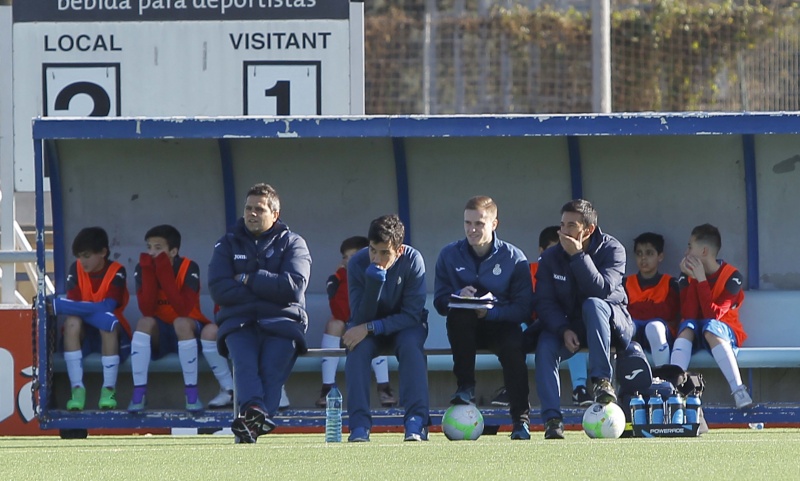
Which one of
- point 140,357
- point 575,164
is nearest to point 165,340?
point 140,357

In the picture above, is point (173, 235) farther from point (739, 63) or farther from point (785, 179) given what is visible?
point (739, 63)

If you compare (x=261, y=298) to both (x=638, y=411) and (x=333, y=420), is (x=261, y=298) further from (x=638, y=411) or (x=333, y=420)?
(x=638, y=411)

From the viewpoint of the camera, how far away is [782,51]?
18.3 meters

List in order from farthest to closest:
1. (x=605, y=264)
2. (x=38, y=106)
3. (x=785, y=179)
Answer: (x=38, y=106), (x=785, y=179), (x=605, y=264)

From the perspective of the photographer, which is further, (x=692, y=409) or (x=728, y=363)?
(x=728, y=363)

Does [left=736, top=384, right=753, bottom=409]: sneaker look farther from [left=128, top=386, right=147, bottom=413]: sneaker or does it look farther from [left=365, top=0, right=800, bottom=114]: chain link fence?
[left=365, top=0, right=800, bottom=114]: chain link fence

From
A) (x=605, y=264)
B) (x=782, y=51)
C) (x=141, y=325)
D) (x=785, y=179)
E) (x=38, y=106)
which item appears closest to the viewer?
(x=605, y=264)

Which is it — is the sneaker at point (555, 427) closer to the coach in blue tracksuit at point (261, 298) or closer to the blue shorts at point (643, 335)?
the blue shorts at point (643, 335)

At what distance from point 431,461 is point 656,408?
80.7 inches

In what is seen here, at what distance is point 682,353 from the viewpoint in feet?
27.5

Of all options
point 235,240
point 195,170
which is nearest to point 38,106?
point 195,170

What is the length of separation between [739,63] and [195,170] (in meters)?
10.8

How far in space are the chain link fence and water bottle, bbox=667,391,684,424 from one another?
1084 cm

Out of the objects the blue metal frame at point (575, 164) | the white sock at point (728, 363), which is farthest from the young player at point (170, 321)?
the white sock at point (728, 363)
